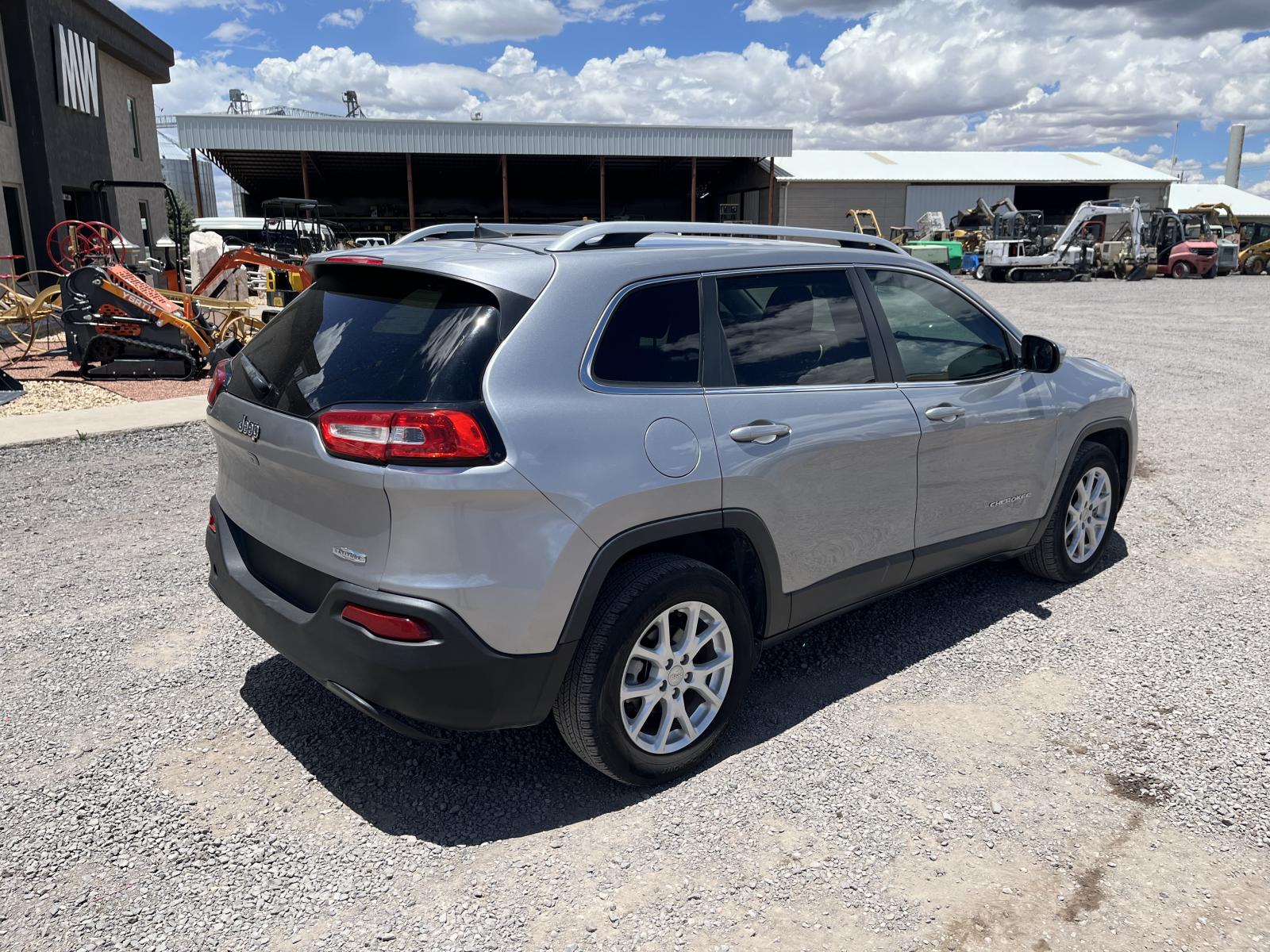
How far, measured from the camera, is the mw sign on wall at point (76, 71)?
20.0 meters

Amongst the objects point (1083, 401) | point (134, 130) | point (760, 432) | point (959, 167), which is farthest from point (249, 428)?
point (959, 167)

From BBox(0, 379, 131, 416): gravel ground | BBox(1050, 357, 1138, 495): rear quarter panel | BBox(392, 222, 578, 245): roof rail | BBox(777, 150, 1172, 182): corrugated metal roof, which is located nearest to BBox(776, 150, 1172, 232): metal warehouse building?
BBox(777, 150, 1172, 182): corrugated metal roof

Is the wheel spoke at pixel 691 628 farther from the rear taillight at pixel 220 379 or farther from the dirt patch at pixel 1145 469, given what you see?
the dirt patch at pixel 1145 469

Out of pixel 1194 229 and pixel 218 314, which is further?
pixel 1194 229

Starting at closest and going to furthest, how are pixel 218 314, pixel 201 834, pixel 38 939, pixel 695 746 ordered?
pixel 38 939
pixel 201 834
pixel 695 746
pixel 218 314

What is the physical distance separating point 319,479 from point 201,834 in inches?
46.2

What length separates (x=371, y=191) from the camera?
52219 millimetres

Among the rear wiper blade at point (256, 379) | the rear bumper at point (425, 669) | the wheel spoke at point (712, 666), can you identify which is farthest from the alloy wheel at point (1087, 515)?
the rear wiper blade at point (256, 379)

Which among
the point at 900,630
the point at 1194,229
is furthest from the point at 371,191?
the point at 900,630

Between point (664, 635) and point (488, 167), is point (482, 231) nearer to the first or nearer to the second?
point (664, 635)

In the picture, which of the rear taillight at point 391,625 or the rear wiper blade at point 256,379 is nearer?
the rear taillight at point 391,625

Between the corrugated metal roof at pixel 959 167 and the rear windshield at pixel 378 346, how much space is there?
45761mm

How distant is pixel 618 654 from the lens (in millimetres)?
2939

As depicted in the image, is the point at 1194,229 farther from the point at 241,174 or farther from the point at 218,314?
the point at 241,174
